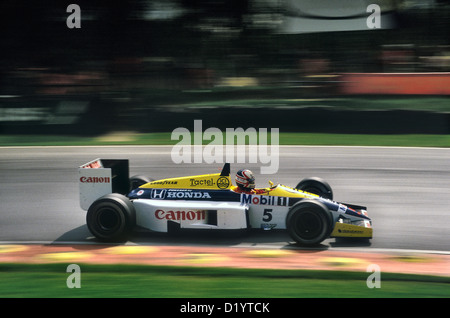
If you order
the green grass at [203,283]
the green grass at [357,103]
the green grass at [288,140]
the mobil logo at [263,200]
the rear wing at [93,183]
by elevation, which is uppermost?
the green grass at [357,103]

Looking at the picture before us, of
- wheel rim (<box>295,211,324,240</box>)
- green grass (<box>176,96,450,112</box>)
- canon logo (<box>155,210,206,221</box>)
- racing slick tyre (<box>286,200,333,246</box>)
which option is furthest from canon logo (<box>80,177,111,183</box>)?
green grass (<box>176,96,450,112</box>)

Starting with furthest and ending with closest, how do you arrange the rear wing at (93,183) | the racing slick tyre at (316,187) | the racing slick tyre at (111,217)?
the racing slick tyre at (316,187)
the rear wing at (93,183)
the racing slick tyre at (111,217)

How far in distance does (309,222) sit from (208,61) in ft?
66.6

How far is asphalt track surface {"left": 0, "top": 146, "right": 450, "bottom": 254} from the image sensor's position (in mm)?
9391

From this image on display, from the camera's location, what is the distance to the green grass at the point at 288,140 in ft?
59.3

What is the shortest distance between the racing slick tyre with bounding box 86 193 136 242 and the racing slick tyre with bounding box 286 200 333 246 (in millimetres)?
2464

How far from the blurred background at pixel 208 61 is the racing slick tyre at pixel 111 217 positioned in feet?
38.3

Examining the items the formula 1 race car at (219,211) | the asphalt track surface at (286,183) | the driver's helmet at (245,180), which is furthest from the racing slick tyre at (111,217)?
the driver's helmet at (245,180)

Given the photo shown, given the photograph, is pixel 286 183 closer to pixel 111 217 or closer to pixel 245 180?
pixel 245 180

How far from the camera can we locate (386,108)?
20.0 m

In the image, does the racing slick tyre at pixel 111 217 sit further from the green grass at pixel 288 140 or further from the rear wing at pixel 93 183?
the green grass at pixel 288 140

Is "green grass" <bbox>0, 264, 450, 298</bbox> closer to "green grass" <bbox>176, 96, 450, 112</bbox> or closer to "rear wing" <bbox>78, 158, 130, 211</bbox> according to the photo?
"rear wing" <bbox>78, 158, 130, 211</bbox>

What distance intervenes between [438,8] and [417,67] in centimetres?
465

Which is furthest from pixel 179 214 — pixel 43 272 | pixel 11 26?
pixel 11 26
